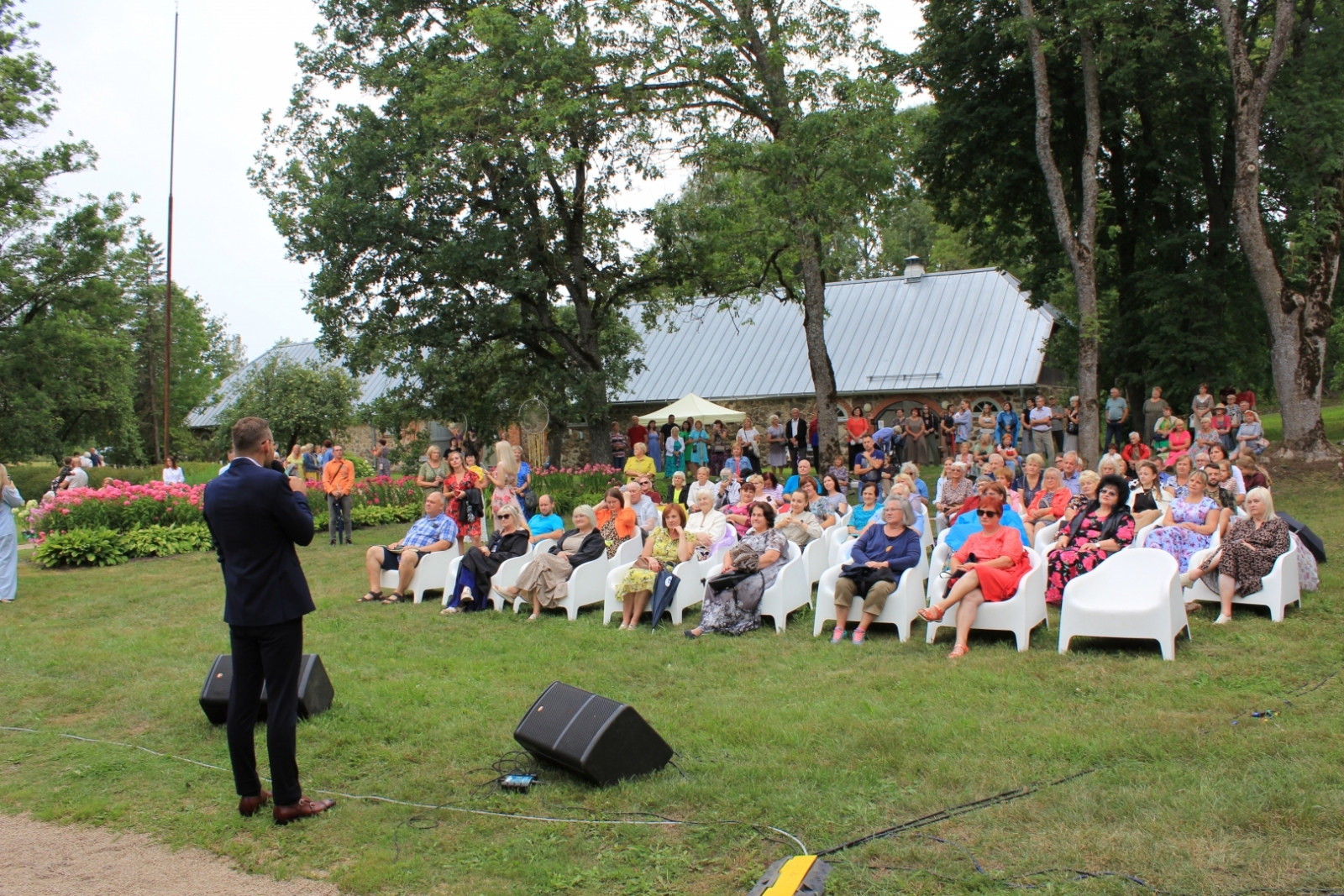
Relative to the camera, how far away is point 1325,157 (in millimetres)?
15148

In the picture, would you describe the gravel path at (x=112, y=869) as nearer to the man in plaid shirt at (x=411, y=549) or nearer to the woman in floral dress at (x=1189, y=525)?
the man in plaid shirt at (x=411, y=549)

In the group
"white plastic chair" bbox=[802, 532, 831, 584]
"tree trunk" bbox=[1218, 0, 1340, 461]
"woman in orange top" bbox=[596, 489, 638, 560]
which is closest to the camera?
"white plastic chair" bbox=[802, 532, 831, 584]

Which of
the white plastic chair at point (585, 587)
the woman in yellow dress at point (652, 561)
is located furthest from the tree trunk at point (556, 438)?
the woman in yellow dress at point (652, 561)

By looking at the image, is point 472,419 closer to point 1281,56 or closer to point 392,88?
point 392,88

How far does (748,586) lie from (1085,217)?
34.5ft

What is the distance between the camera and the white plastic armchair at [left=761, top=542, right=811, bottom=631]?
8094 millimetres

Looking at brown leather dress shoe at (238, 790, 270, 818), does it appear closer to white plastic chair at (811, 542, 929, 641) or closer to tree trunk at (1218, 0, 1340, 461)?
white plastic chair at (811, 542, 929, 641)

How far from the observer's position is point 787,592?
8.21m

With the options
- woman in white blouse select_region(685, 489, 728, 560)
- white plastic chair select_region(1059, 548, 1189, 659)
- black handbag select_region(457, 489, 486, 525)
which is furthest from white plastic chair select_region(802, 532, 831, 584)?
black handbag select_region(457, 489, 486, 525)

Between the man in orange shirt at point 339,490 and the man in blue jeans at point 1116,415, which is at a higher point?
the man in blue jeans at point 1116,415

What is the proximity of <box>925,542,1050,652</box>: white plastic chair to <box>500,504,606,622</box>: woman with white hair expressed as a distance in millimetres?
3383

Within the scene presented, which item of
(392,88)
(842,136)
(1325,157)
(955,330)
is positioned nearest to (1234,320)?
(1325,157)

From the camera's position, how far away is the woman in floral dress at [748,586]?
810 cm

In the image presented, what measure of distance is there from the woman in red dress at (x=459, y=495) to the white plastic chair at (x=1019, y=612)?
580cm
